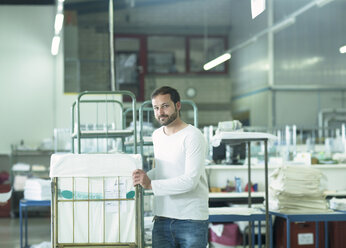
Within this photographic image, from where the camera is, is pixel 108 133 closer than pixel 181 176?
No

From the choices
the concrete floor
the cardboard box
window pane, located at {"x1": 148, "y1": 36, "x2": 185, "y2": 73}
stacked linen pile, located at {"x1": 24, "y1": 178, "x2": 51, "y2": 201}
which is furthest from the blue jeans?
window pane, located at {"x1": 148, "y1": 36, "x2": 185, "y2": 73}

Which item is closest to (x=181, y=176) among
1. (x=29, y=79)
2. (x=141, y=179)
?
(x=141, y=179)

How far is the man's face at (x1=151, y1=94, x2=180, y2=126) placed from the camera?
3.10m

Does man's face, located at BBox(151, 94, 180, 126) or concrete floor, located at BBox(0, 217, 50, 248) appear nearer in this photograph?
man's face, located at BBox(151, 94, 180, 126)

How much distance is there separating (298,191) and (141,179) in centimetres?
267

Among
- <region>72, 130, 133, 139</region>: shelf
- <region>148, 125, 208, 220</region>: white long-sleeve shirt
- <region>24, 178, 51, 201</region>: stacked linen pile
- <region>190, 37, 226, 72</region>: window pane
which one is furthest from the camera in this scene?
<region>190, 37, 226, 72</region>: window pane

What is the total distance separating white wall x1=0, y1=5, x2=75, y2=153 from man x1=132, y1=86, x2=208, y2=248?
9.72 meters

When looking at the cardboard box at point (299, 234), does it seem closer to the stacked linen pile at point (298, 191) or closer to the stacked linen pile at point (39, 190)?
the stacked linen pile at point (298, 191)

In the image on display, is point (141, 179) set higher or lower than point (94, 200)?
higher

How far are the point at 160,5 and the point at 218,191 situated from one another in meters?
11.6

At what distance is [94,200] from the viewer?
123 inches

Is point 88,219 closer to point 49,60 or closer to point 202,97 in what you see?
point 49,60

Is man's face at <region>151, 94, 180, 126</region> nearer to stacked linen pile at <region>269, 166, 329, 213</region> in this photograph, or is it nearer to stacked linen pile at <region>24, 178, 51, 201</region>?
stacked linen pile at <region>269, 166, 329, 213</region>

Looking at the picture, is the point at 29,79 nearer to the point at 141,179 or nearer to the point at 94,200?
the point at 94,200
